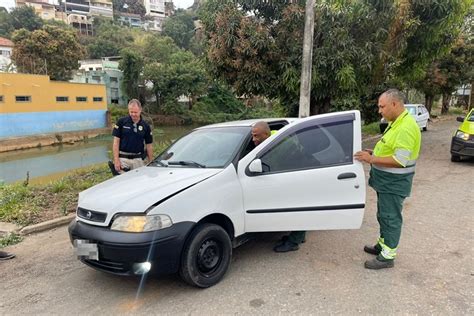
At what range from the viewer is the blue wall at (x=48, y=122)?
98.0 ft

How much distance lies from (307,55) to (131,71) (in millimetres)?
43333

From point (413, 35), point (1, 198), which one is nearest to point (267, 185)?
point (1, 198)

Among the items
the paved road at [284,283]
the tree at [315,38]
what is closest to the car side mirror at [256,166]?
the paved road at [284,283]

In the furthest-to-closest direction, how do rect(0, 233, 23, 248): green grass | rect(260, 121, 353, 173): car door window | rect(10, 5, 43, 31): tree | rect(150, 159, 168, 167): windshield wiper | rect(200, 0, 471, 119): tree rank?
rect(10, 5, 43, 31): tree
rect(200, 0, 471, 119): tree
rect(0, 233, 23, 248): green grass
rect(150, 159, 168, 167): windshield wiper
rect(260, 121, 353, 173): car door window

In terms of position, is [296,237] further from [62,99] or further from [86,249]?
[62,99]

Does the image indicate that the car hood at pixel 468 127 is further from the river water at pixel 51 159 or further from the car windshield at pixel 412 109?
the river water at pixel 51 159

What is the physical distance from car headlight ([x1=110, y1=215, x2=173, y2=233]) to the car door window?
1.21 metres

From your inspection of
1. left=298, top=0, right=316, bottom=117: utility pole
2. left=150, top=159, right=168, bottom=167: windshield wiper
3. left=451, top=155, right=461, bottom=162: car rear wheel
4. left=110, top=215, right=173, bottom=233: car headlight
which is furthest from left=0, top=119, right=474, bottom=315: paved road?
left=451, top=155, right=461, bottom=162: car rear wheel

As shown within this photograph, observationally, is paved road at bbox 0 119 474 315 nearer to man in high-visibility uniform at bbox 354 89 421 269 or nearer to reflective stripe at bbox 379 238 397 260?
reflective stripe at bbox 379 238 397 260

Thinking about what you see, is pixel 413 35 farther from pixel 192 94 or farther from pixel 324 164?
pixel 192 94

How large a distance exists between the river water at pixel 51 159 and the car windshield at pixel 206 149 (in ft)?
42.9

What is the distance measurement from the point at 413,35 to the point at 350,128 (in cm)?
748

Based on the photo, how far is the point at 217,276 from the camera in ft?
11.0

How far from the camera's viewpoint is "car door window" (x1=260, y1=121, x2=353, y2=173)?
3.68 meters
